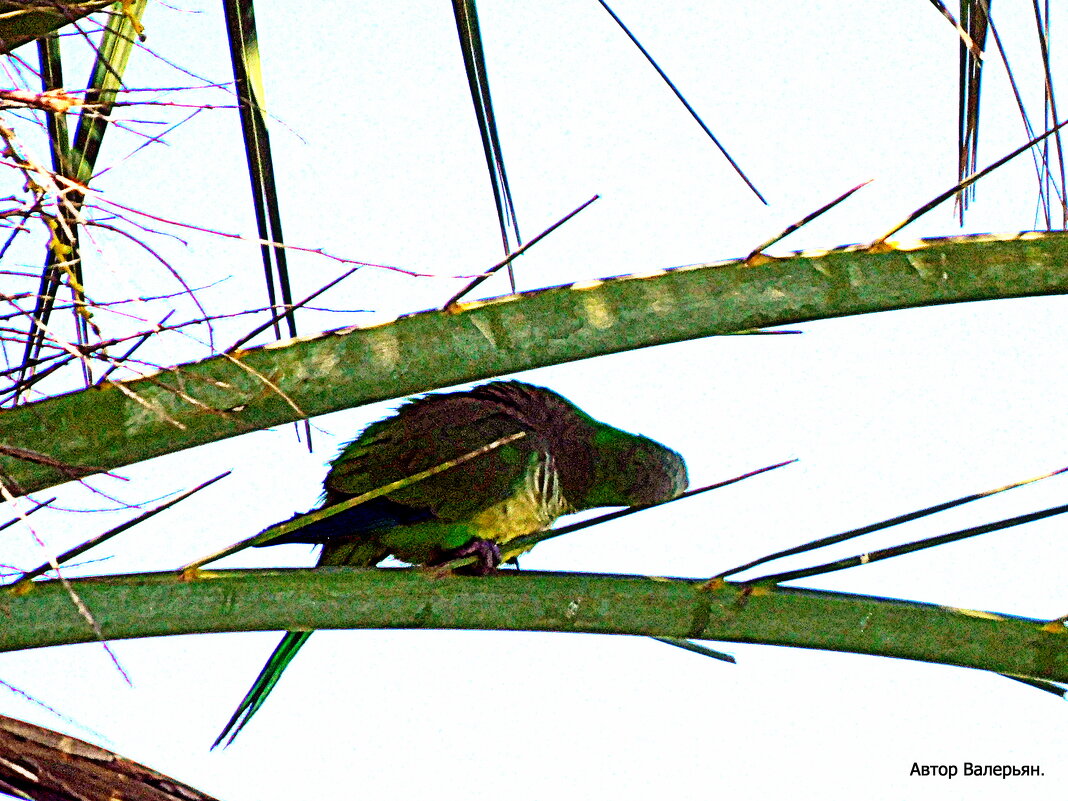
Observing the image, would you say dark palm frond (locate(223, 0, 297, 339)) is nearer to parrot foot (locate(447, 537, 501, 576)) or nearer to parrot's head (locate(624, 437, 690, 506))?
parrot foot (locate(447, 537, 501, 576))

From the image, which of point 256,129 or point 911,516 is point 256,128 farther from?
point 911,516

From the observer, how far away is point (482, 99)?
960 mm

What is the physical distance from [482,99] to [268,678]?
0.66m

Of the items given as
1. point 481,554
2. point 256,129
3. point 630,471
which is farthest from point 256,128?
point 630,471

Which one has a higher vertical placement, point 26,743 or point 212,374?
point 212,374

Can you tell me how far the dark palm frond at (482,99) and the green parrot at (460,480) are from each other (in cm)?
33

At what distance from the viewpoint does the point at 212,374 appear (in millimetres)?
753

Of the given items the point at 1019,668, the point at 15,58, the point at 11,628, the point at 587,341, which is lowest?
the point at 1019,668

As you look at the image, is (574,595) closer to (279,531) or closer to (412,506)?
(279,531)

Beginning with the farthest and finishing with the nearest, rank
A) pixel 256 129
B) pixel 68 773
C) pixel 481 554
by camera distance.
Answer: pixel 481 554, pixel 256 129, pixel 68 773

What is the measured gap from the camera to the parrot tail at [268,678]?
121 centimetres

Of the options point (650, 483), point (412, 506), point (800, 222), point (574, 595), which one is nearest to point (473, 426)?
point (412, 506)

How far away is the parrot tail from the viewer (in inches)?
47.7

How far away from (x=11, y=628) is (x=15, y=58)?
343 mm
